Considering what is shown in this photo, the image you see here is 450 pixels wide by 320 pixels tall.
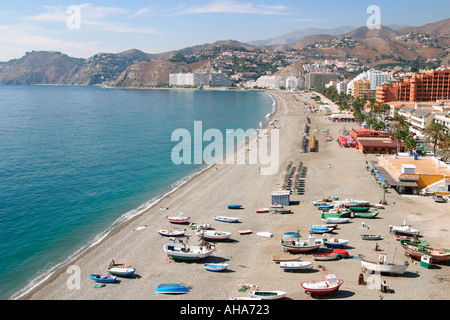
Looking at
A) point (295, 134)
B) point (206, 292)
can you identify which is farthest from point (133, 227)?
point (295, 134)

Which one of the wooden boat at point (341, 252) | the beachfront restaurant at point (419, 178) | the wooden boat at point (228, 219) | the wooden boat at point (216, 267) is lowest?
the wooden boat at point (216, 267)

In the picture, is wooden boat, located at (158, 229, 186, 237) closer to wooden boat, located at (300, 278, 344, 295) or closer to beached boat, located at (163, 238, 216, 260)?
beached boat, located at (163, 238, 216, 260)

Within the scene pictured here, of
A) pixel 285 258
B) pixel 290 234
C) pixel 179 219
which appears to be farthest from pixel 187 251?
pixel 290 234

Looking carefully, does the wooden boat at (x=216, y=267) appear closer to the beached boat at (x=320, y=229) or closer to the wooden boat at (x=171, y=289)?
the wooden boat at (x=171, y=289)

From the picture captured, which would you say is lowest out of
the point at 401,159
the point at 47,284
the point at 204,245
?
the point at 47,284

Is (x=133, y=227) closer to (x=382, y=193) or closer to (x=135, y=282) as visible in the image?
(x=135, y=282)

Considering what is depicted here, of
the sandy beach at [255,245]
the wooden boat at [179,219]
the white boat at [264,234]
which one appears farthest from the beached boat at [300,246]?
the wooden boat at [179,219]
